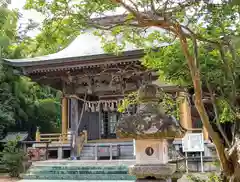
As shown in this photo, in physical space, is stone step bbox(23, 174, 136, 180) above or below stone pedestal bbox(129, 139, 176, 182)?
below

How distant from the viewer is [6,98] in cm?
1630

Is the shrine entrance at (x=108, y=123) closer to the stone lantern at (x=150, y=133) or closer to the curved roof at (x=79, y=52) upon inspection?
the curved roof at (x=79, y=52)

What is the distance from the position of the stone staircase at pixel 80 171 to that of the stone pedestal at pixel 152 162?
5002 mm

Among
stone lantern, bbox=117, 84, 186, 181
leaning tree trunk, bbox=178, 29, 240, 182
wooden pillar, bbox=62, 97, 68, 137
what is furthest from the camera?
wooden pillar, bbox=62, 97, 68, 137

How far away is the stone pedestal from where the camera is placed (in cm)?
474

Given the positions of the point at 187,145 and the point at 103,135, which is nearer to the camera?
the point at 187,145

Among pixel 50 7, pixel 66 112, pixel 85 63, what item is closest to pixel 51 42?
pixel 50 7

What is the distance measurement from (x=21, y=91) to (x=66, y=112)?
383cm

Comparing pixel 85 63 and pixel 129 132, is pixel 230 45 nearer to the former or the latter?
pixel 129 132

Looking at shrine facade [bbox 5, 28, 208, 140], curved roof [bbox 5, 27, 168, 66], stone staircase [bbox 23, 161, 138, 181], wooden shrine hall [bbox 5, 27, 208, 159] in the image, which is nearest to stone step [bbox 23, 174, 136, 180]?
stone staircase [bbox 23, 161, 138, 181]

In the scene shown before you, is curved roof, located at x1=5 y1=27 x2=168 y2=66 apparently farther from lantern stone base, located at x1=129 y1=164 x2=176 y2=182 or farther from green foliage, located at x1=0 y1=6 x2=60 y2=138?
lantern stone base, located at x1=129 y1=164 x2=176 y2=182

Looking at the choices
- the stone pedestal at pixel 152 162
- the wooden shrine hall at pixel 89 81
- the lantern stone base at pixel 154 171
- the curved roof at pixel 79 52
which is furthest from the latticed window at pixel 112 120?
the lantern stone base at pixel 154 171

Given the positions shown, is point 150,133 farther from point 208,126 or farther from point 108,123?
point 108,123

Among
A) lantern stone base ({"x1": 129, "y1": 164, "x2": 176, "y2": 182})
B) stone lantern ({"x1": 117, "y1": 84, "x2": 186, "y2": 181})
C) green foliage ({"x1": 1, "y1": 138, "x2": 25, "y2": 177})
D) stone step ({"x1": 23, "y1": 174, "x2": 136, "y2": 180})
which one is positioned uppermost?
stone lantern ({"x1": 117, "y1": 84, "x2": 186, "y2": 181})
